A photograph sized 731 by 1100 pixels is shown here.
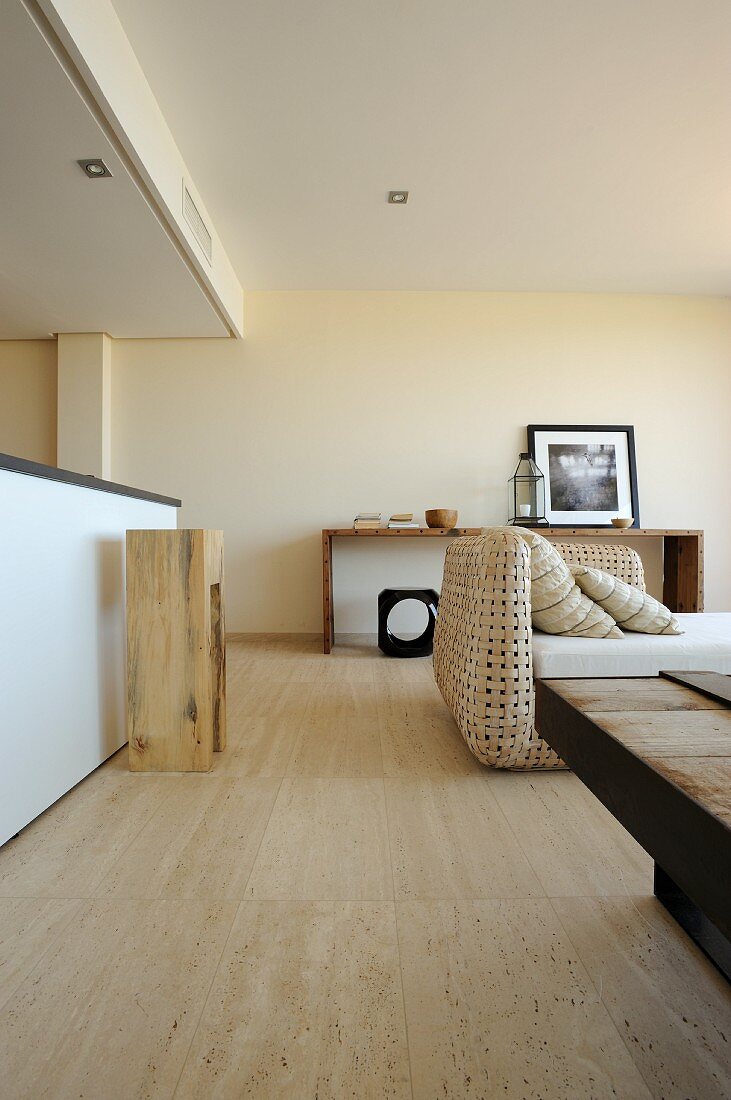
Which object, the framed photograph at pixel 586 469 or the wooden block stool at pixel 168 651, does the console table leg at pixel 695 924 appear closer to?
the wooden block stool at pixel 168 651

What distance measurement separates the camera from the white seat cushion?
6.47 feet

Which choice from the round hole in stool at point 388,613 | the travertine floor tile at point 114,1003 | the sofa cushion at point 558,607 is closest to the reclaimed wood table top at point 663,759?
the travertine floor tile at point 114,1003

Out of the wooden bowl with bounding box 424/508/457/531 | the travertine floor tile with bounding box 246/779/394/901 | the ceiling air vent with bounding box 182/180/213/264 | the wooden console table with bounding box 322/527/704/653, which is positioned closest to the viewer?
the travertine floor tile with bounding box 246/779/394/901

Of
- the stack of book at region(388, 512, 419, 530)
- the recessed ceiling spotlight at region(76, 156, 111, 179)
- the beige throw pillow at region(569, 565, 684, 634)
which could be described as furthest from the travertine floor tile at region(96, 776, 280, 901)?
the stack of book at region(388, 512, 419, 530)

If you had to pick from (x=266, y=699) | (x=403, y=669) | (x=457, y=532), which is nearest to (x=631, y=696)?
(x=266, y=699)

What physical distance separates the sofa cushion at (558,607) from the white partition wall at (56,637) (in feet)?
4.69

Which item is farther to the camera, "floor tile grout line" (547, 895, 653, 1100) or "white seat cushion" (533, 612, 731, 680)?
"white seat cushion" (533, 612, 731, 680)

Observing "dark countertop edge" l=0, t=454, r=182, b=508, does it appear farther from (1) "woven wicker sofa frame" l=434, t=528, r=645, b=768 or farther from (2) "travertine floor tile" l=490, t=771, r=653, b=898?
(2) "travertine floor tile" l=490, t=771, r=653, b=898

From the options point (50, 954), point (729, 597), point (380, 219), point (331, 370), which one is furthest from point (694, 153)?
point (50, 954)

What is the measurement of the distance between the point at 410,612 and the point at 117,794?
320 cm

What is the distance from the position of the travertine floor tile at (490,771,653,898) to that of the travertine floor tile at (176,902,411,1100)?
430mm

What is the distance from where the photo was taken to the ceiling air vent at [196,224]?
3.19 meters

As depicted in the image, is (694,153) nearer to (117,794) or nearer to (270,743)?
(270,743)

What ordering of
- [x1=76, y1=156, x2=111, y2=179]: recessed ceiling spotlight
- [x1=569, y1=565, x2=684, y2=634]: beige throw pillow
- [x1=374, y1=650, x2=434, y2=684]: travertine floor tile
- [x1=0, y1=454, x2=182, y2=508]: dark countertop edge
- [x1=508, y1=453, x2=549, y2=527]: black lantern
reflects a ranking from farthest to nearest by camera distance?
[x1=508, y1=453, x2=549, y2=527]: black lantern
[x1=374, y1=650, x2=434, y2=684]: travertine floor tile
[x1=76, y1=156, x2=111, y2=179]: recessed ceiling spotlight
[x1=569, y1=565, x2=684, y2=634]: beige throw pillow
[x1=0, y1=454, x2=182, y2=508]: dark countertop edge
